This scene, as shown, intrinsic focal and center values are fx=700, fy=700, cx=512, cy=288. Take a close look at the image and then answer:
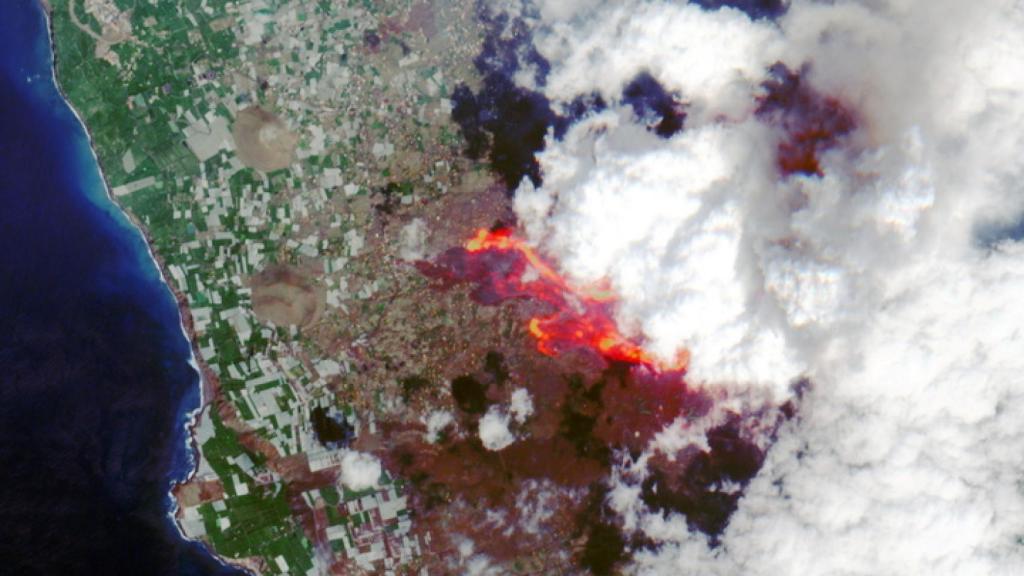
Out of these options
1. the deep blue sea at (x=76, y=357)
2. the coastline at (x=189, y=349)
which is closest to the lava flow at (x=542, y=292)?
the coastline at (x=189, y=349)

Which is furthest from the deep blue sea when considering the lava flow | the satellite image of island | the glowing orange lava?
the glowing orange lava

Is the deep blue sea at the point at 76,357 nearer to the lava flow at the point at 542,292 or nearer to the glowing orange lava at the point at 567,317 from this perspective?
the lava flow at the point at 542,292

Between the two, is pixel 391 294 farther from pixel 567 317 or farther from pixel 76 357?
pixel 76 357

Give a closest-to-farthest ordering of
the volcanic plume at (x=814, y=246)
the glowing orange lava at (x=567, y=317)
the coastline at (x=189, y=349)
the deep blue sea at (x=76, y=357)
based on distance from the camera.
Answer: the volcanic plume at (x=814, y=246) < the glowing orange lava at (x=567, y=317) < the deep blue sea at (x=76, y=357) < the coastline at (x=189, y=349)

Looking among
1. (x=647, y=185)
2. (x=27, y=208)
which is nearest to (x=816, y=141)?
(x=647, y=185)

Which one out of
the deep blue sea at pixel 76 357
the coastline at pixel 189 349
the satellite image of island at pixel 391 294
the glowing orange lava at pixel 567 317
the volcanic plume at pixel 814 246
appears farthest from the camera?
the coastline at pixel 189 349

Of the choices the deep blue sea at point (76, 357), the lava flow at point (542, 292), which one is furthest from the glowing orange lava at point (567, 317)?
the deep blue sea at point (76, 357)

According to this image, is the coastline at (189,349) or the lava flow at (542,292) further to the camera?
the coastline at (189,349)
